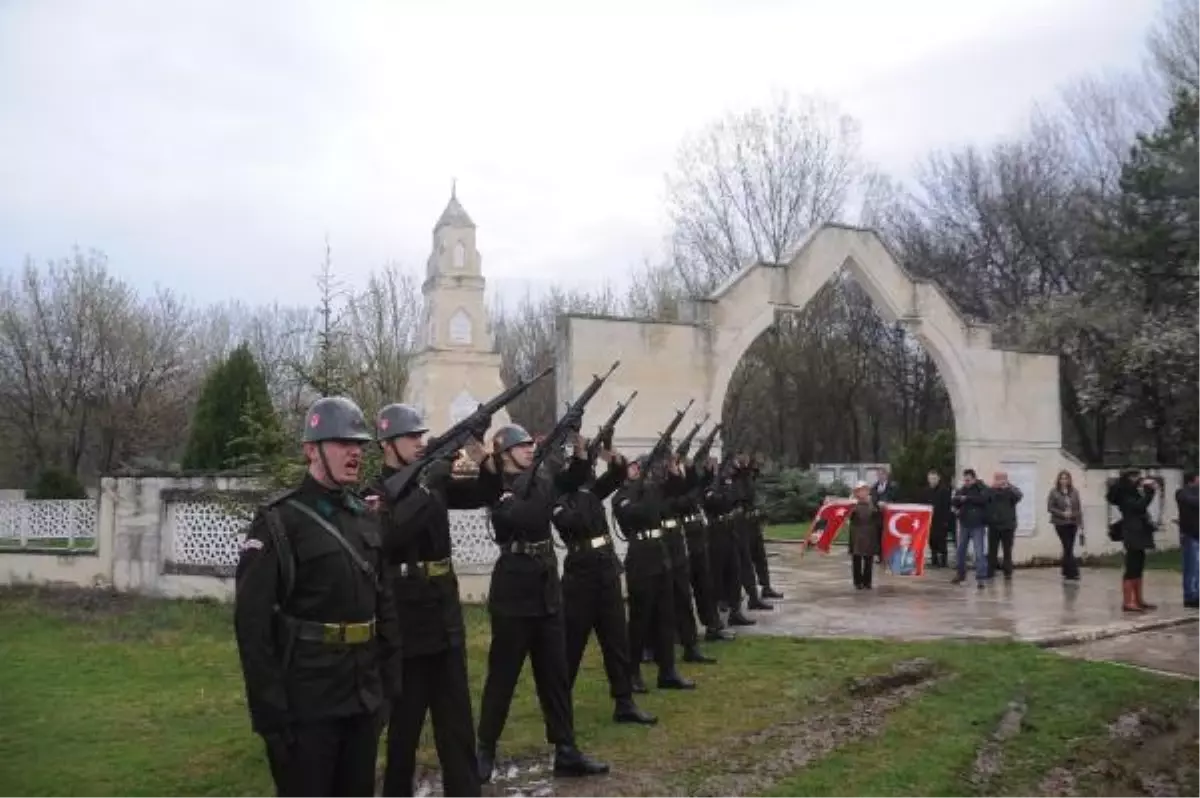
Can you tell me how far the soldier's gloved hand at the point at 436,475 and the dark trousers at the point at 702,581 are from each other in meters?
5.44

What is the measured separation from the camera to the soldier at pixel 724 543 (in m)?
11.8

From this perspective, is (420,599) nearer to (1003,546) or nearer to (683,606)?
(683,606)

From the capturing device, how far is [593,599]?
24.8 ft

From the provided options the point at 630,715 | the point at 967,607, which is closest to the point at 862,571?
the point at 967,607

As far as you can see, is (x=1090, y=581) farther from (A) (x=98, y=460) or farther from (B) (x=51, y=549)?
(A) (x=98, y=460)

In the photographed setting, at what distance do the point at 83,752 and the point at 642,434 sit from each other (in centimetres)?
861

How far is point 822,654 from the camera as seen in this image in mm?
10234

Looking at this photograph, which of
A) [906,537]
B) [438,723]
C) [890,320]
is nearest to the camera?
[438,723]

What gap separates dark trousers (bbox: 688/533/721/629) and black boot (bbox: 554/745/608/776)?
4383 millimetres

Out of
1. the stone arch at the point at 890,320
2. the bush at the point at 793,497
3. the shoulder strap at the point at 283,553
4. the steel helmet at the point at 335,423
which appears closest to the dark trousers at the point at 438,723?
the shoulder strap at the point at 283,553

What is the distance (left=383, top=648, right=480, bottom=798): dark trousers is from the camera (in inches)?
220

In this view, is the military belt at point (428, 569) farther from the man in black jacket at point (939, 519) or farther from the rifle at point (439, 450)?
the man in black jacket at point (939, 519)

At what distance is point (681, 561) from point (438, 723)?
4433 mm

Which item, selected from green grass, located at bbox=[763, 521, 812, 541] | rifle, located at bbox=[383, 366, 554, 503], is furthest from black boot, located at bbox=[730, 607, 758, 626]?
green grass, located at bbox=[763, 521, 812, 541]
